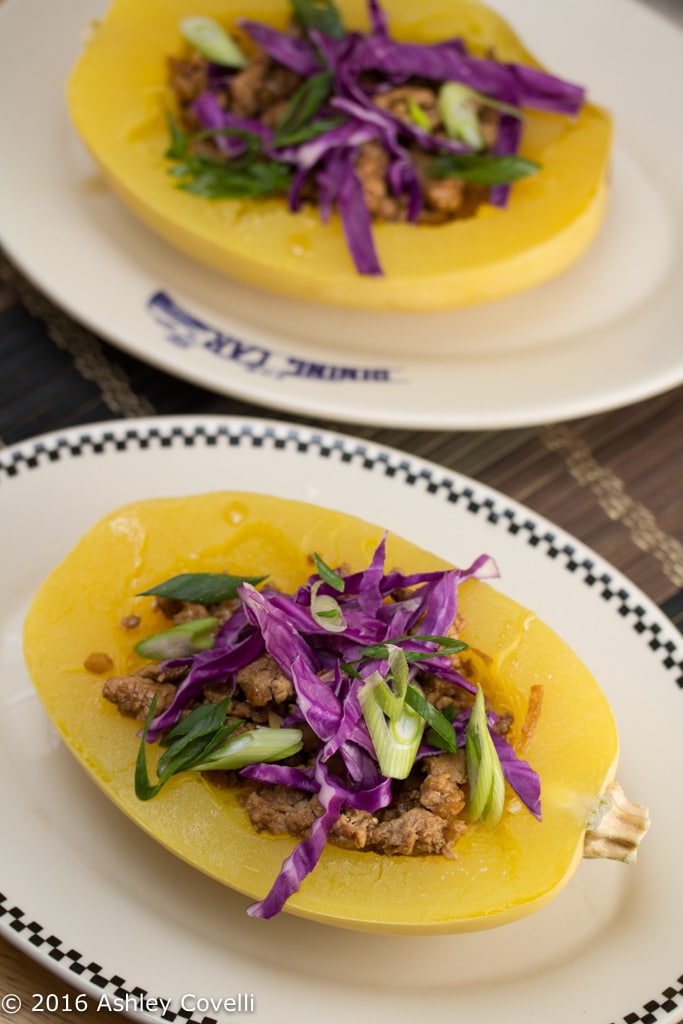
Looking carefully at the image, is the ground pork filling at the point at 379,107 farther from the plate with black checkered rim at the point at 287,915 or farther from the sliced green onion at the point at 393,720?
the sliced green onion at the point at 393,720

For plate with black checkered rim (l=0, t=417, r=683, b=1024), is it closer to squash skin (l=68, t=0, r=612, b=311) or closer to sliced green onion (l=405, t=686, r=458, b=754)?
sliced green onion (l=405, t=686, r=458, b=754)

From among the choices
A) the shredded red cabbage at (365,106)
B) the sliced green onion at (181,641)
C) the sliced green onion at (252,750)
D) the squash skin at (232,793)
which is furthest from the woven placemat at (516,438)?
the sliced green onion at (252,750)

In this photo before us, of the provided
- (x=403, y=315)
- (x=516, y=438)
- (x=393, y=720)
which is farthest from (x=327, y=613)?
(x=403, y=315)

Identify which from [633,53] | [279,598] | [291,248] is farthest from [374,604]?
[633,53]

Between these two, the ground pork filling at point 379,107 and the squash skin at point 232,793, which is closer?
the squash skin at point 232,793

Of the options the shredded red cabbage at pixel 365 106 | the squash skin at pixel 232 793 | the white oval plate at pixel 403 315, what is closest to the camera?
the squash skin at pixel 232 793

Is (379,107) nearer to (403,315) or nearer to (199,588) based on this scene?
(403,315)
